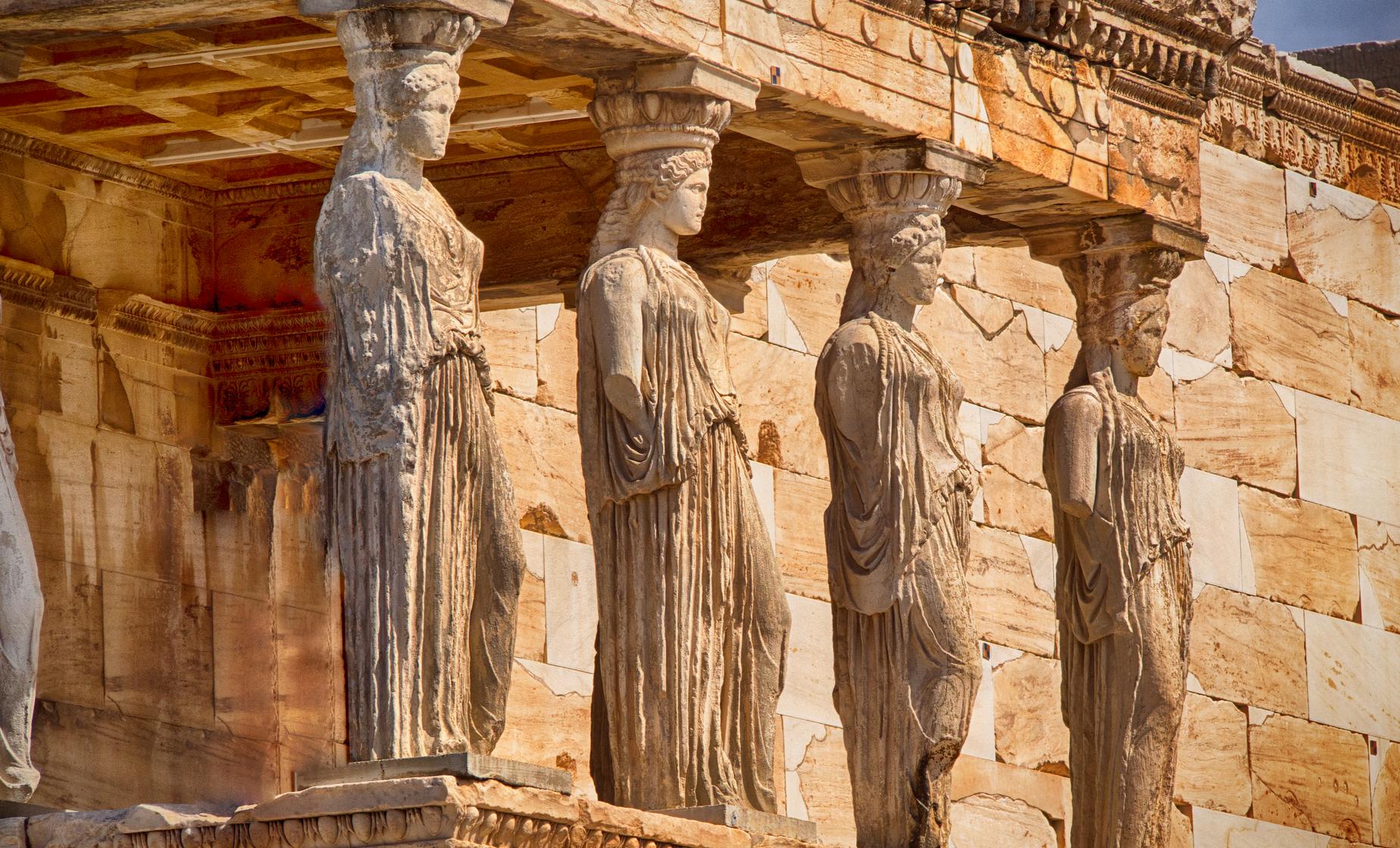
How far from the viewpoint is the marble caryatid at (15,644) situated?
949cm

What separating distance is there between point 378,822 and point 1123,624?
3.98 meters

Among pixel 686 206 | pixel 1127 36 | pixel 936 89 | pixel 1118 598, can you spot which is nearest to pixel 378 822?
pixel 686 206

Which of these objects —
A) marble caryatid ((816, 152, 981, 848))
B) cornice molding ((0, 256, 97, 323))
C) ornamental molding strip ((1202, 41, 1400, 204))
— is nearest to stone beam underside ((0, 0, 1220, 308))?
marble caryatid ((816, 152, 981, 848))

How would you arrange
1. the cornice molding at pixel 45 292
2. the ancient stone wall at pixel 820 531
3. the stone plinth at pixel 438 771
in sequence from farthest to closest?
the ancient stone wall at pixel 820 531 < the cornice molding at pixel 45 292 < the stone plinth at pixel 438 771

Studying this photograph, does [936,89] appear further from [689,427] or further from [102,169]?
[102,169]

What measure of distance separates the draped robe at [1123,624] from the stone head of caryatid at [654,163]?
7.57 ft

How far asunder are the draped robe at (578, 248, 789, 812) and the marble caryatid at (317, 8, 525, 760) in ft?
2.62

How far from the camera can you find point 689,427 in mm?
10305

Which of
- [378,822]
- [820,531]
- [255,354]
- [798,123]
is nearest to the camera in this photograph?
[378,822]

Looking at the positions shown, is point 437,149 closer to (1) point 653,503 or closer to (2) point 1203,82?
(1) point 653,503

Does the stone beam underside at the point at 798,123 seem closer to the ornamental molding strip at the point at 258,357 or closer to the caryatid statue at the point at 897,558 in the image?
the ornamental molding strip at the point at 258,357

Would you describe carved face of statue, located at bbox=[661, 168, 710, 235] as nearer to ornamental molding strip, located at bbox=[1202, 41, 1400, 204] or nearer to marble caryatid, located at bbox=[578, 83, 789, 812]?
marble caryatid, located at bbox=[578, 83, 789, 812]

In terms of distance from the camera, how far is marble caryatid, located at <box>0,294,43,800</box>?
31.1 feet

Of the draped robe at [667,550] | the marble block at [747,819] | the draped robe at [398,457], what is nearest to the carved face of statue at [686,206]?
the draped robe at [667,550]
